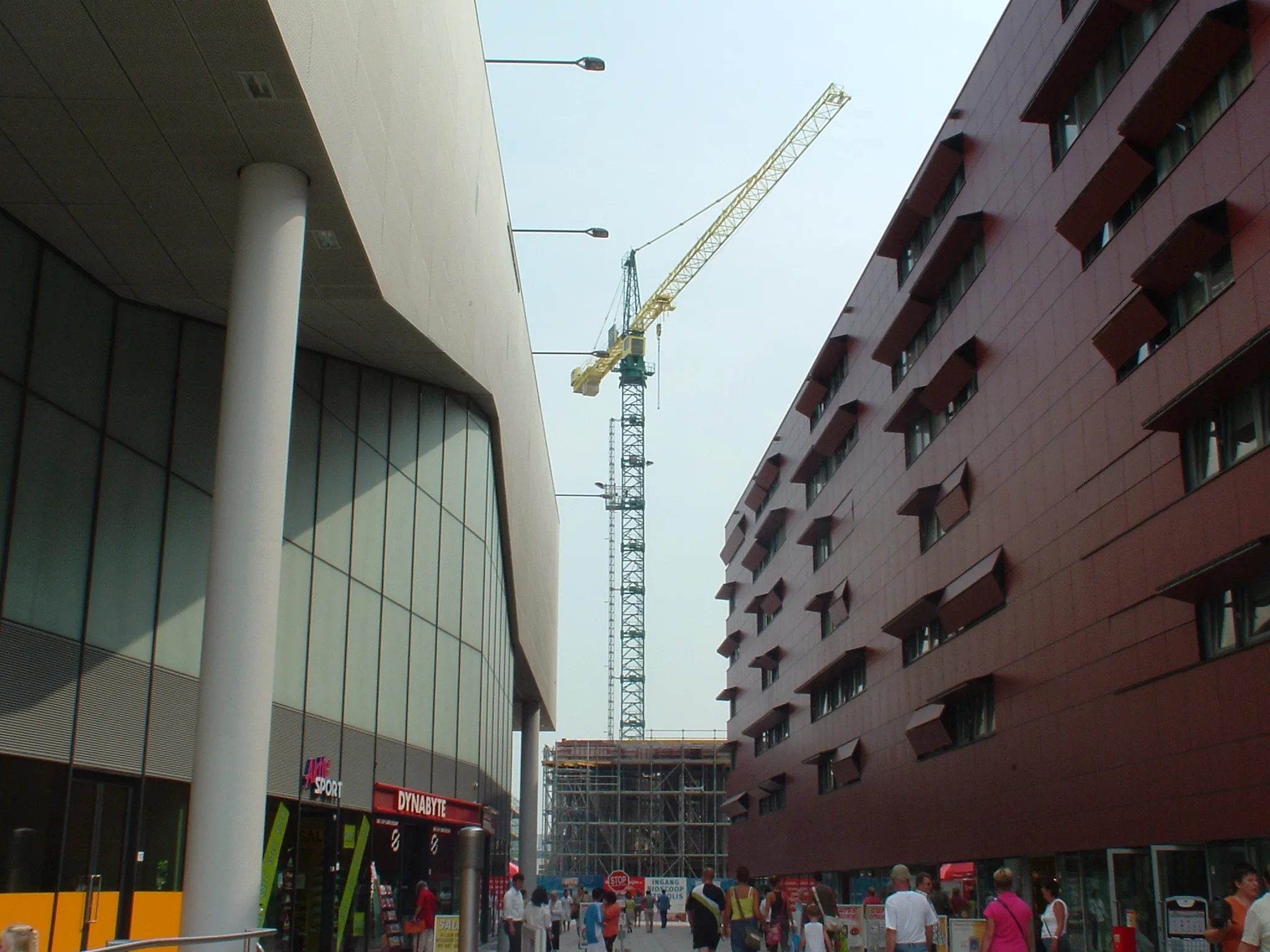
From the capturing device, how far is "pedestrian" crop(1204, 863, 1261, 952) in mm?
10117

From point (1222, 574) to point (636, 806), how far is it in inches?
2953

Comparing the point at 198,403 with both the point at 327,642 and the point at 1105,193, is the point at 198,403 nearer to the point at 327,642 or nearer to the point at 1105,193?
the point at 327,642

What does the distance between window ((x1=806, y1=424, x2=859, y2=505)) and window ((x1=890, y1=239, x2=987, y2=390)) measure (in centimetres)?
534

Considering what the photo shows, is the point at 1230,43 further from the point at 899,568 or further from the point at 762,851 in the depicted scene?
the point at 762,851

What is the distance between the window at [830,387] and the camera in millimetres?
45531

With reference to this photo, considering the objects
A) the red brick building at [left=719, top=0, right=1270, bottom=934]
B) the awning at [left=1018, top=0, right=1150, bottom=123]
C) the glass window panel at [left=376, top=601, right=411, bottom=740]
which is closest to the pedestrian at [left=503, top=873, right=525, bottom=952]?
the glass window panel at [left=376, top=601, right=411, bottom=740]

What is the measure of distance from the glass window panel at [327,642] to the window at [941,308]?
16.7 metres

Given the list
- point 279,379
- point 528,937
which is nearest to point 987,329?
point 528,937

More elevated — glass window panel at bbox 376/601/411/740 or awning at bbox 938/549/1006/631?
awning at bbox 938/549/1006/631

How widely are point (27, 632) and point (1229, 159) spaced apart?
16725 millimetres

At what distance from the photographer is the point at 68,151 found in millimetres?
13641

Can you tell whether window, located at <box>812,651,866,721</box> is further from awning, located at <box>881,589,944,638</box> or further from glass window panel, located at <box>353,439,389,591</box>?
glass window panel, located at <box>353,439,389,591</box>

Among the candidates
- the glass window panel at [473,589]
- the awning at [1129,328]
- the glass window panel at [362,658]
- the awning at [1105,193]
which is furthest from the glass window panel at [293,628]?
the awning at [1105,193]

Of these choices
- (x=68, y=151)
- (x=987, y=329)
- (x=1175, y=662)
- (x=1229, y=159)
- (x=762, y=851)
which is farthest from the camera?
(x=762, y=851)
